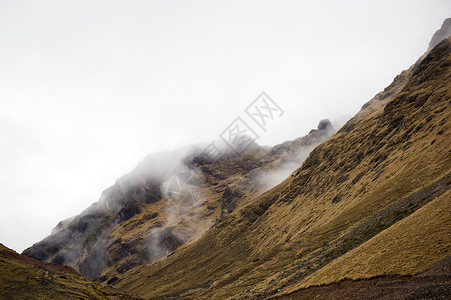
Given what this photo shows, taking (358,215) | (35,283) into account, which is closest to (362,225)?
(358,215)

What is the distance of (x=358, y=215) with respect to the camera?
263ft

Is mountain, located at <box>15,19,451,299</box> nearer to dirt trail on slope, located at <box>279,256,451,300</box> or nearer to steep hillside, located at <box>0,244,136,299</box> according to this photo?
dirt trail on slope, located at <box>279,256,451,300</box>

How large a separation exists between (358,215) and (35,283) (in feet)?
269

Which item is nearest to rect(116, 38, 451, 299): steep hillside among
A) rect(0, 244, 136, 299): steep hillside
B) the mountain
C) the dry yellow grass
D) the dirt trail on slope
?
the dry yellow grass

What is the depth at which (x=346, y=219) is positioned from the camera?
85.3 meters

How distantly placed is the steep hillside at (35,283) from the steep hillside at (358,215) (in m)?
40.2

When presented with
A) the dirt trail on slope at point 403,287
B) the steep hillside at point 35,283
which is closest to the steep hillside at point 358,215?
the dirt trail on slope at point 403,287

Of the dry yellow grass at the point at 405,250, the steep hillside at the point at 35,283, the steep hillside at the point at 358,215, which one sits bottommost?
the steep hillside at the point at 358,215

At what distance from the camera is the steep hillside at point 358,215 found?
127 ft

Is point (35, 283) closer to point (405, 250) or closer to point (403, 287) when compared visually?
point (403, 287)

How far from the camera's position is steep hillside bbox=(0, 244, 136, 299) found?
47.9 meters

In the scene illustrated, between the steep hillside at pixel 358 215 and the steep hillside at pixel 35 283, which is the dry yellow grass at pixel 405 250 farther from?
the steep hillside at pixel 35 283

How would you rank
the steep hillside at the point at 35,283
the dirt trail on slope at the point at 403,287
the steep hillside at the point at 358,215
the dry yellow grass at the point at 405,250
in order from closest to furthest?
the dirt trail on slope at the point at 403,287 → the dry yellow grass at the point at 405,250 → the steep hillside at the point at 358,215 → the steep hillside at the point at 35,283

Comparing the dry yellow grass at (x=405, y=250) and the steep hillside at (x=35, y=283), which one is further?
the steep hillside at (x=35, y=283)
